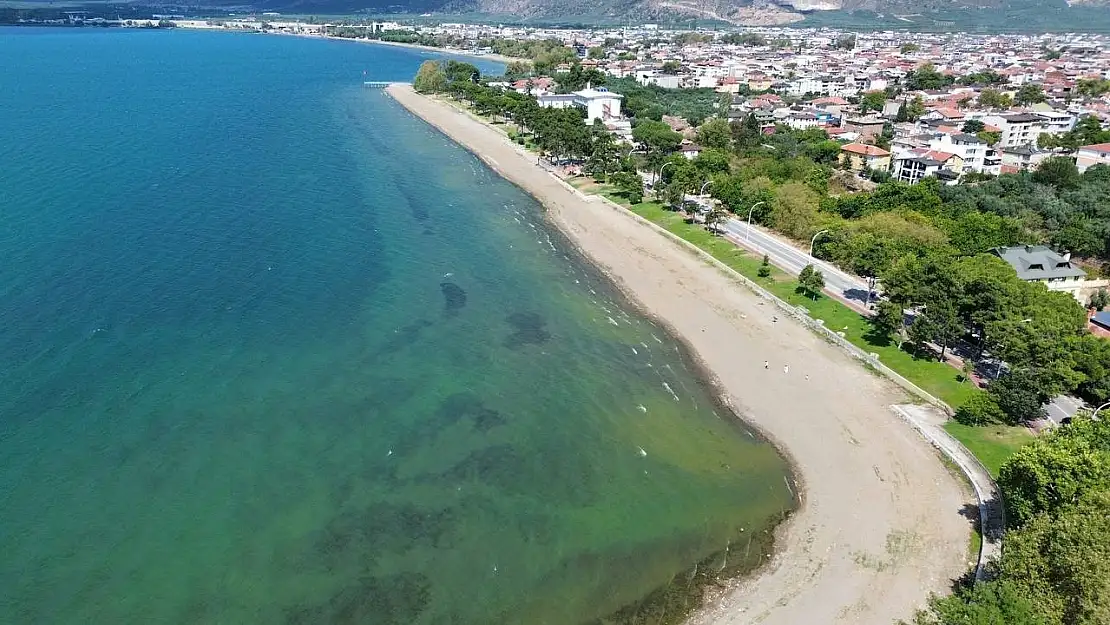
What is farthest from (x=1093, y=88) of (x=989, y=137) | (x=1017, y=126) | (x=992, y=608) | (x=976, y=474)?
(x=992, y=608)

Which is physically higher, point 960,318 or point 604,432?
point 960,318

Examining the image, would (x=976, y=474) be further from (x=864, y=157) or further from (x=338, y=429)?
(x=864, y=157)

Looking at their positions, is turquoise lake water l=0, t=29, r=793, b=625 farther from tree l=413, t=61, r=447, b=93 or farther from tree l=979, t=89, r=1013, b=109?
tree l=979, t=89, r=1013, b=109

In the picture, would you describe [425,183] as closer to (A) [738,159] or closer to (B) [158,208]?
(B) [158,208]

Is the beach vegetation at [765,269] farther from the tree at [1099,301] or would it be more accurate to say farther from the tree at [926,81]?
the tree at [926,81]

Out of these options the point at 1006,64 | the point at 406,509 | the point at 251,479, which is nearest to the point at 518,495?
the point at 406,509

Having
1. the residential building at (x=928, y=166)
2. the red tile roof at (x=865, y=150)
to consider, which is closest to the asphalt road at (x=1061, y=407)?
the residential building at (x=928, y=166)

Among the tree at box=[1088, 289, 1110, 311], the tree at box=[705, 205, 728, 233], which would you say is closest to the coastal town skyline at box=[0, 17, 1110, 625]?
the tree at box=[1088, 289, 1110, 311]
